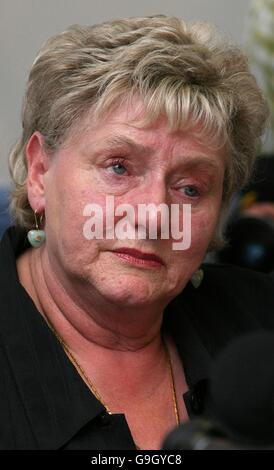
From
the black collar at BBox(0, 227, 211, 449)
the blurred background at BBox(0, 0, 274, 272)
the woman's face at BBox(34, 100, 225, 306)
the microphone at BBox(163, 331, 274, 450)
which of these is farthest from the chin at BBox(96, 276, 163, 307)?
the microphone at BBox(163, 331, 274, 450)

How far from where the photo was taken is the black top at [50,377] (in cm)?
162

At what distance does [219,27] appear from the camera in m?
2.67

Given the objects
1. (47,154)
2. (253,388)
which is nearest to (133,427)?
(47,154)

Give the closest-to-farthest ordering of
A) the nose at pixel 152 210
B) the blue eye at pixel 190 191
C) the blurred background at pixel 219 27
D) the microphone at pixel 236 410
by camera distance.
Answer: the microphone at pixel 236 410
the nose at pixel 152 210
the blue eye at pixel 190 191
the blurred background at pixel 219 27

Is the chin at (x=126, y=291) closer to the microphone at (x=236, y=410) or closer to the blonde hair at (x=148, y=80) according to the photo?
the blonde hair at (x=148, y=80)

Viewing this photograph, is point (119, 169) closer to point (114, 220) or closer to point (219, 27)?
point (114, 220)

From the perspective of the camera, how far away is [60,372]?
1.72 meters

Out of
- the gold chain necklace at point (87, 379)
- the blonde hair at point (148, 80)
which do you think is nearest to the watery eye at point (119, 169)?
the blonde hair at point (148, 80)

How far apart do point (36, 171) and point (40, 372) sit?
17.8 inches

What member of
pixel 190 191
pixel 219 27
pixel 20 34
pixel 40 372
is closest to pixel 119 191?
pixel 190 191

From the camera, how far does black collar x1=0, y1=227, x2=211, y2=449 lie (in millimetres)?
1635

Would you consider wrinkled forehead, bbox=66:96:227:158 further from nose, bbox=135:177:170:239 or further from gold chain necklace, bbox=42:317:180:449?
gold chain necklace, bbox=42:317:180:449

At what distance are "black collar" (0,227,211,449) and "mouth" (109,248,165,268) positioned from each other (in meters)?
0.21

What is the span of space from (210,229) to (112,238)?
256mm
